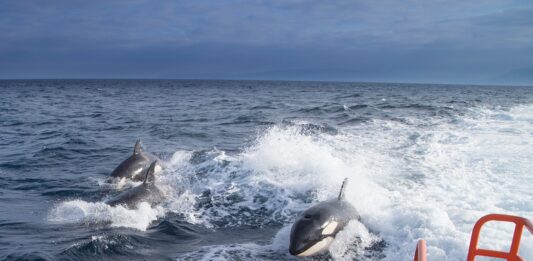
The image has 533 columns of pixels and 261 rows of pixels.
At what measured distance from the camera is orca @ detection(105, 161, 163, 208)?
10383 mm

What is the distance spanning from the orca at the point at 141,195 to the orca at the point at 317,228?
13.3 ft

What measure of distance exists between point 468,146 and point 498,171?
4.52m

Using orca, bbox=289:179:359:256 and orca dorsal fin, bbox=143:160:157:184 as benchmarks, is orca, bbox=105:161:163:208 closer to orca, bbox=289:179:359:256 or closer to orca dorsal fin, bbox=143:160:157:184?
orca dorsal fin, bbox=143:160:157:184

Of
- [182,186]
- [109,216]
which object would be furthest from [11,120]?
[109,216]

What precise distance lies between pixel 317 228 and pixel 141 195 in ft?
15.1

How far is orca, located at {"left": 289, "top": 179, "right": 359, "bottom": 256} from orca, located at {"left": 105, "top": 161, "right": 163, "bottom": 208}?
13.3 ft

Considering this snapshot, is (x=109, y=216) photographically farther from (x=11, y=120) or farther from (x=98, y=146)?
(x=11, y=120)

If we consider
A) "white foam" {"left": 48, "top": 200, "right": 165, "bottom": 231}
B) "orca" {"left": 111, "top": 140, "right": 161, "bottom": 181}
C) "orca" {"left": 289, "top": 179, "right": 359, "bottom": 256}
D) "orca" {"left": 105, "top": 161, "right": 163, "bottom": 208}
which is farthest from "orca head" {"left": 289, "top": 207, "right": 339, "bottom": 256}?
"orca" {"left": 111, "top": 140, "right": 161, "bottom": 181}

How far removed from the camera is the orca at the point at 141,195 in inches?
409

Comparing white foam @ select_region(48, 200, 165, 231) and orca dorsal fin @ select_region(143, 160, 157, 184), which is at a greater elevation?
orca dorsal fin @ select_region(143, 160, 157, 184)

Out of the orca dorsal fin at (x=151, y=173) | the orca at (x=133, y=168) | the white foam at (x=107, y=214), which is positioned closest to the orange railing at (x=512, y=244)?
the white foam at (x=107, y=214)

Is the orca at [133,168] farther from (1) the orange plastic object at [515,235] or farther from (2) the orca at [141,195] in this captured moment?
(1) the orange plastic object at [515,235]

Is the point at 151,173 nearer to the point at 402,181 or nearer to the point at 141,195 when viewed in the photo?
the point at 141,195

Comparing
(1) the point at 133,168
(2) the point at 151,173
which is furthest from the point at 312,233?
(1) the point at 133,168
